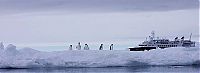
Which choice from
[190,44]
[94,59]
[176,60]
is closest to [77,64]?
[94,59]

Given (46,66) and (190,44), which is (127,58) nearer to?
(46,66)

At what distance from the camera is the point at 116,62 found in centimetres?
3603

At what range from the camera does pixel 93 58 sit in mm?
35969

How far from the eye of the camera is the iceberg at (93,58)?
35906 mm

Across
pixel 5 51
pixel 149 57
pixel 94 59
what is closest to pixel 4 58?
pixel 5 51

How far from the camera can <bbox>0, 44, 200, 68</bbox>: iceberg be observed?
35906 mm

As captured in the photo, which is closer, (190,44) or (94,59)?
(94,59)

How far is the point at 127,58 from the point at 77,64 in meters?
2.89

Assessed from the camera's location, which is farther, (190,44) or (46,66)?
(190,44)

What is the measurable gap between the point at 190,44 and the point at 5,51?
16423 millimetres

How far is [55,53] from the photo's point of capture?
3684 centimetres

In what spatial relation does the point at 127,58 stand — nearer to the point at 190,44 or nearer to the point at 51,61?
the point at 51,61

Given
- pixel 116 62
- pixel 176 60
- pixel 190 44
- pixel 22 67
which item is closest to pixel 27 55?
pixel 22 67

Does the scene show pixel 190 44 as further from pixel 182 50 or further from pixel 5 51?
pixel 5 51
